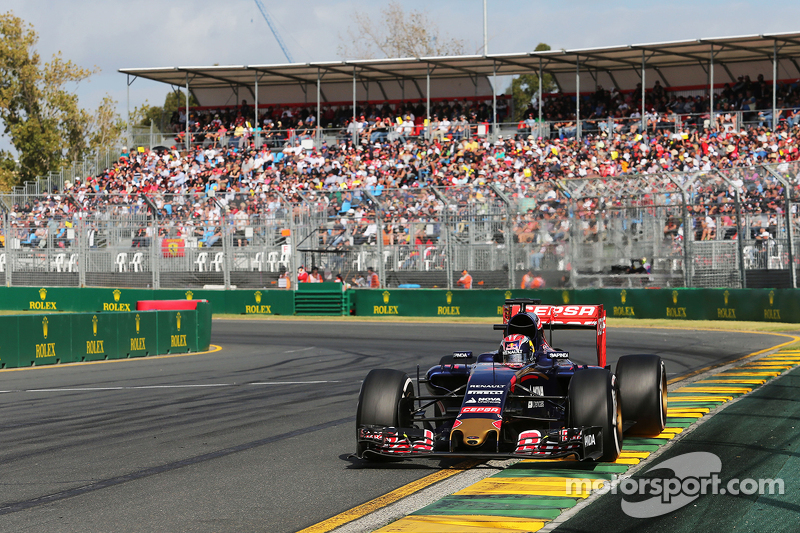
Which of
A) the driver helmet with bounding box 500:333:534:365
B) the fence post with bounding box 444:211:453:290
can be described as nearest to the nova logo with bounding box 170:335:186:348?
the fence post with bounding box 444:211:453:290

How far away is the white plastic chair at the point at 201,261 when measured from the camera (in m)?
28.5

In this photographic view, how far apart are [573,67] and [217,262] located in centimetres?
1934

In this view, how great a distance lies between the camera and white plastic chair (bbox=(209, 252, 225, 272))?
92.5 feet

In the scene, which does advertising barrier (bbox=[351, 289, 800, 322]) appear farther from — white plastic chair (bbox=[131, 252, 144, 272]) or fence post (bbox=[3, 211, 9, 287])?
fence post (bbox=[3, 211, 9, 287])

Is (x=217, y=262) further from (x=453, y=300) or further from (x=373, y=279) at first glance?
(x=453, y=300)

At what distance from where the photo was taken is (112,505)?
19.4ft

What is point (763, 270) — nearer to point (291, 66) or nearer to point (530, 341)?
point (530, 341)

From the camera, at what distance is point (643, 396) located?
784 cm

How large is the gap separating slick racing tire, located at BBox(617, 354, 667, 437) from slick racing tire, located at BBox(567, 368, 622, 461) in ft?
3.22

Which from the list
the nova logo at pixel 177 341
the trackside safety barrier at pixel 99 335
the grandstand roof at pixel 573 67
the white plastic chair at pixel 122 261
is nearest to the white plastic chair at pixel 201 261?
the white plastic chair at pixel 122 261

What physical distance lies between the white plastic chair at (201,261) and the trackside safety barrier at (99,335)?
9.58m

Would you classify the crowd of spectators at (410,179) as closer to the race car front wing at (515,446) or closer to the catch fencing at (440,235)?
the catch fencing at (440,235)

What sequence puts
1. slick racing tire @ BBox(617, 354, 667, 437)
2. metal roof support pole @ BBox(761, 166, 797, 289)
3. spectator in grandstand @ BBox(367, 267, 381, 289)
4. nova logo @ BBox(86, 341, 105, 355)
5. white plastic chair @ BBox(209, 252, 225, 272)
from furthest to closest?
1. white plastic chair @ BBox(209, 252, 225, 272)
2. spectator in grandstand @ BBox(367, 267, 381, 289)
3. metal roof support pole @ BBox(761, 166, 797, 289)
4. nova logo @ BBox(86, 341, 105, 355)
5. slick racing tire @ BBox(617, 354, 667, 437)

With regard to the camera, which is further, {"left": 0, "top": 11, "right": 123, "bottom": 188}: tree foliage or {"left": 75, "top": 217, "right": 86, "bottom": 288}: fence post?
{"left": 0, "top": 11, "right": 123, "bottom": 188}: tree foliage
